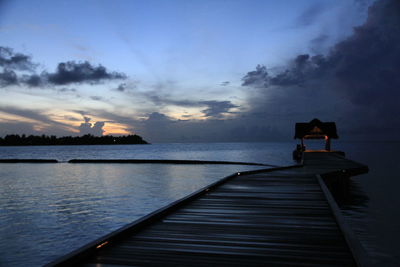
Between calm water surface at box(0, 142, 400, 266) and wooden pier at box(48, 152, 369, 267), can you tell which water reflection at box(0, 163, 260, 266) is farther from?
wooden pier at box(48, 152, 369, 267)

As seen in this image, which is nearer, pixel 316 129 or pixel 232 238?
pixel 232 238

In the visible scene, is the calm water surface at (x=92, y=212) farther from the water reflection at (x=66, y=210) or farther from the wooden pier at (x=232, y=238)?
the wooden pier at (x=232, y=238)

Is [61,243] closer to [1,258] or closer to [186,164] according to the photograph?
[1,258]

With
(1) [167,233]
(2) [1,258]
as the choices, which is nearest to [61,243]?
(2) [1,258]

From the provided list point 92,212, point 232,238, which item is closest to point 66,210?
point 92,212

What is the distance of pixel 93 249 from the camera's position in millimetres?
4043

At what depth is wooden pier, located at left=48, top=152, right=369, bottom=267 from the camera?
387 centimetres

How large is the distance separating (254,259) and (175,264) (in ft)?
3.50

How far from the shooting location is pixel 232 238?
4742 millimetres

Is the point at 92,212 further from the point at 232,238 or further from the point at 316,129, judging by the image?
the point at 316,129

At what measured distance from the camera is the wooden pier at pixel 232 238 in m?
3.87

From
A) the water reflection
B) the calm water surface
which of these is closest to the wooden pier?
the calm water surface

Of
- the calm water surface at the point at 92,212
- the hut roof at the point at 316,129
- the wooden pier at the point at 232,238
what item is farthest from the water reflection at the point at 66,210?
the hut roof at the point at 316,129

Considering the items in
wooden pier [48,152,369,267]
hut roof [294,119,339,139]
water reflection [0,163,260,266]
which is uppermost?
hut roof [294,119,339,139]
